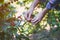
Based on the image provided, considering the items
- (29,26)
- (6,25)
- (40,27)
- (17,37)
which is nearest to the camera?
(6,25)

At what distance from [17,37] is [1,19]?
0.25 m

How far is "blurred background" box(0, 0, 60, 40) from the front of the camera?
5.74 feet

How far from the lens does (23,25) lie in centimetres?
208

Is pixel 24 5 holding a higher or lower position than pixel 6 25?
higher

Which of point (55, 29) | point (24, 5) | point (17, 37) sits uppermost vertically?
point (24, 5)

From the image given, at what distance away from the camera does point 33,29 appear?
2.51 m

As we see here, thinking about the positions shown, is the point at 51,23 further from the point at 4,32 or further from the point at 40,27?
the point at 4,32

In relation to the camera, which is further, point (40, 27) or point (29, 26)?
point (40, 27)

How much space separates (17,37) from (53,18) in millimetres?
687

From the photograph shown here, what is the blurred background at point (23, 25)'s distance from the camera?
1750mm

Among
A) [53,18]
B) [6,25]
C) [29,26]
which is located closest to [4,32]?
[6,25]

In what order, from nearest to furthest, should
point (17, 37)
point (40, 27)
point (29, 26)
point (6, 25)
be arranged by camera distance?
point (6, 25) < point (17, 37) < point (29, 26) < point (40, 27)

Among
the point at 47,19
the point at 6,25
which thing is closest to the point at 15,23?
the point at 6,25

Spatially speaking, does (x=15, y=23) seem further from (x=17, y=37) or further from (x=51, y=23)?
(x=51, y=23)
